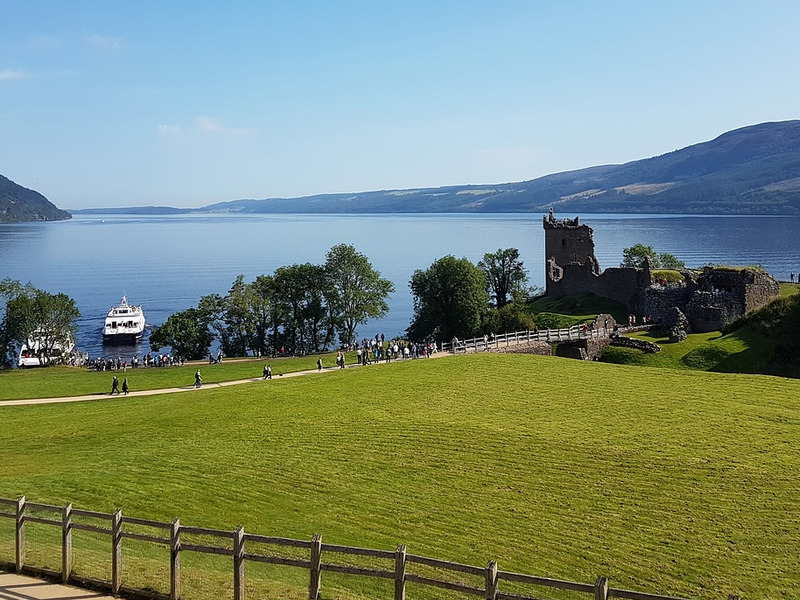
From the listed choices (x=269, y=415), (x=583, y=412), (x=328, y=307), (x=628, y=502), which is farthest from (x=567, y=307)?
(x=628, y=502)

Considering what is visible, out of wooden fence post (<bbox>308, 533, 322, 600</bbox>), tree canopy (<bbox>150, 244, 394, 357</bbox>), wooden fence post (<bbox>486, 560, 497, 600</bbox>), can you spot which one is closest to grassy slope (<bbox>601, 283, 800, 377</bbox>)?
tree canopy (<bbox>150, 244, 394, 357</bbox>)

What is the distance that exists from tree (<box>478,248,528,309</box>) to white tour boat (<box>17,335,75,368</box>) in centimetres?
4952

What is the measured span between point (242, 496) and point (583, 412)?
15.5 meters

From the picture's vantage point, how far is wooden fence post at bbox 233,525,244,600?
1298cm

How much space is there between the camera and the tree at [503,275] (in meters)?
93.9

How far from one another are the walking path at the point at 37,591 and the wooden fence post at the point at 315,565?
12.2 feet

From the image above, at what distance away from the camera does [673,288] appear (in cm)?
6019

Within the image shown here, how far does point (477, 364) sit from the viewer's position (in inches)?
1644

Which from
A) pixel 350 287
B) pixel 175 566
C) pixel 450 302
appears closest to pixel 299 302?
pixel 350 287

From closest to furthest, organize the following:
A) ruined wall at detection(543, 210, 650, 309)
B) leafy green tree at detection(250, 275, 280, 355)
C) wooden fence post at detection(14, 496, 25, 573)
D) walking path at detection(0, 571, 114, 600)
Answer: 1. walking path at detection(0, 571, 114, 600)
2. wooden fence post at detection(14, 496, 25, 573)
3. ruined wall at detection(543, 210, 650, 309)
4. leafy green tree at detection(250, 275, 280, 355)

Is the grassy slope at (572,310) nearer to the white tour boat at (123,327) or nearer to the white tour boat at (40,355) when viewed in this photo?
the white tour boat at (40,355)

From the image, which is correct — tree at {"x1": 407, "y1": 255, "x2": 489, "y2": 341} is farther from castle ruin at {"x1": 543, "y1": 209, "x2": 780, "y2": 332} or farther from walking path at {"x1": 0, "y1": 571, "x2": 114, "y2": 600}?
walking path at {"x1": 0, "y1": 571, "x2": 114, "y2": 600}

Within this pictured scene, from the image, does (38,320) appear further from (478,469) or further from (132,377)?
(478,469)

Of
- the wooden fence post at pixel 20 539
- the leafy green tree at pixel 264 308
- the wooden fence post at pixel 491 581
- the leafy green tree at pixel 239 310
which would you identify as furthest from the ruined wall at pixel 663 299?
the wooden fence post at pixel 20 539
